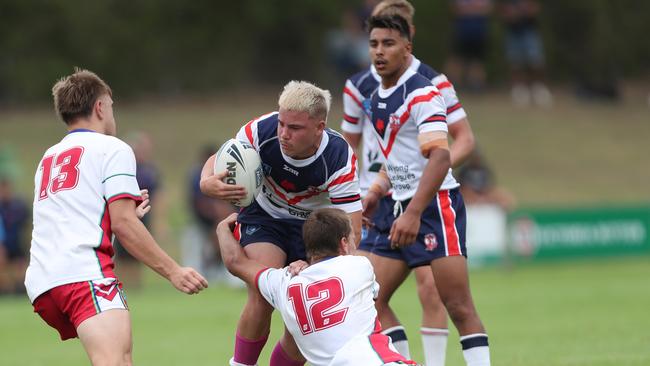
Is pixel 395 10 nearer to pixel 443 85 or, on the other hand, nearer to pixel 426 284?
pixel 443 85

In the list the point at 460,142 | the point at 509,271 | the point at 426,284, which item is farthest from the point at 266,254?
the point at 509,271

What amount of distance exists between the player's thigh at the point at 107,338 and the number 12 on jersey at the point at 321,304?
3.11ft

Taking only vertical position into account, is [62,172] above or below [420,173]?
above

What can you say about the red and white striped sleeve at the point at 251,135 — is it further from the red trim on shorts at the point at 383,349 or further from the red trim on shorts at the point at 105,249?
the red trim on shorts at the point at 383,349

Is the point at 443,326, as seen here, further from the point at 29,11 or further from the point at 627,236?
the point at 29,11

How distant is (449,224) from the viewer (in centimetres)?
772

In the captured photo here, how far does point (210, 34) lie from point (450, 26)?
5.55 metres

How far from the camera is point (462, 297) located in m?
7.54

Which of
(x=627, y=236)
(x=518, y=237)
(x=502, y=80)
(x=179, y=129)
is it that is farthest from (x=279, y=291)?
(x=502, y=80)

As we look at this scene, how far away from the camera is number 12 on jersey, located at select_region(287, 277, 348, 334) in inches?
241

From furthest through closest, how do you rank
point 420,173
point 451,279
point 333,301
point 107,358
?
point 420,173, point 451,279, point 333,301, point 107,358

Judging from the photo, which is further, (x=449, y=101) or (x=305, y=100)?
(x=449, y=101)

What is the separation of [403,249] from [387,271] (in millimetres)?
208

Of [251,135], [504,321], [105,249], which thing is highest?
[251,135]
